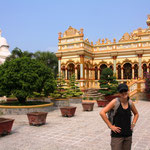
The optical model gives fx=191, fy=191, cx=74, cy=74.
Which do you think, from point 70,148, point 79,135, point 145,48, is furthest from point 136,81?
point 70,148

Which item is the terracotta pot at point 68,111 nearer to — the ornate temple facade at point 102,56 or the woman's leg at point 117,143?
the woman's leg at point 117,143

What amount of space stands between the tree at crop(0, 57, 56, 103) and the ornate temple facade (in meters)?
10.2

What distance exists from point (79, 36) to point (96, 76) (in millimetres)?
5811

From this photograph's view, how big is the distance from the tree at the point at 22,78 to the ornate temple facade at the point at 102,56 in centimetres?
1021

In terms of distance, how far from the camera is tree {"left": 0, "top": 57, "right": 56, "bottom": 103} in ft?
38.0

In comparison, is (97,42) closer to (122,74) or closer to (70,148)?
(122,74)

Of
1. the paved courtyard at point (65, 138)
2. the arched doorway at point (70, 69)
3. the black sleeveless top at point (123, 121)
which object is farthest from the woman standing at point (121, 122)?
the arched doorway at point (70, 69)

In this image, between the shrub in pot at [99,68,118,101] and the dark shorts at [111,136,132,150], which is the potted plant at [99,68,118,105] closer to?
the shrub in pot at [99,68,118,101]

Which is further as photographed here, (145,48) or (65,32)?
(65,32)

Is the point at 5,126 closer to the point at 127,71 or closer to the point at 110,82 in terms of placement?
the point at 110,82

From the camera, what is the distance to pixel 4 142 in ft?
20.1

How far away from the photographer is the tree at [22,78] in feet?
38.0

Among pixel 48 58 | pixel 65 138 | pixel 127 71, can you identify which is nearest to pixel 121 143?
pixel 65 138

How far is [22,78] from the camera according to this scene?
11742 millimetres
